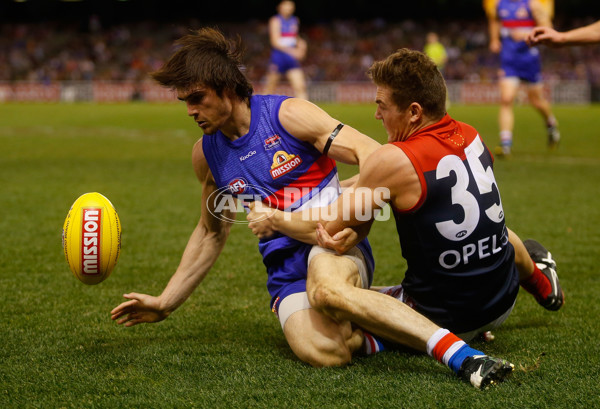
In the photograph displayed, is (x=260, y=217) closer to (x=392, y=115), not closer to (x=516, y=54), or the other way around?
(x=392, y=115)

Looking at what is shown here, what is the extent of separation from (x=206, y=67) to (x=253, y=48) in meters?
38.2

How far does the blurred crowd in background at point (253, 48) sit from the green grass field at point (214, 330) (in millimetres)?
26443

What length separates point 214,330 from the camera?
4133 mm

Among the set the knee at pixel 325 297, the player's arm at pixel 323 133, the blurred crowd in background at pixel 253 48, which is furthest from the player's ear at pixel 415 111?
the blurred crowd in background at pixel 253 48

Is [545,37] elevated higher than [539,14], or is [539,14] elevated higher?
[545,37]

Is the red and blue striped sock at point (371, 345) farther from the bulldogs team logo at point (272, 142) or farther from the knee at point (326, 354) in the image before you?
the bulldogs team logo at point (272, 142)

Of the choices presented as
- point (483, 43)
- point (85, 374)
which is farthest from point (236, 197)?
point (483, 43)

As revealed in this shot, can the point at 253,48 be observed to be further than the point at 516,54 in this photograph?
Yes

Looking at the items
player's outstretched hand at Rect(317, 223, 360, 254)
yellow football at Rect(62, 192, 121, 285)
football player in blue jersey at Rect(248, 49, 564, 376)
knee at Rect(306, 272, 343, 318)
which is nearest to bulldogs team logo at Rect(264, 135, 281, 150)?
football player in blue jersey at Rect(248, 49, 564, 376)

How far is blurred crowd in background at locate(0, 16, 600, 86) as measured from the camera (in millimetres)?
35219

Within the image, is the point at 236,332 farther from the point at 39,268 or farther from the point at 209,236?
the point at 39,268

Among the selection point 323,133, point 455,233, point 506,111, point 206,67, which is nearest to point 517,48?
point 506,111

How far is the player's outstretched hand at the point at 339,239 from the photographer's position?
338 centimetres

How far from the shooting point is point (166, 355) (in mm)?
3674
